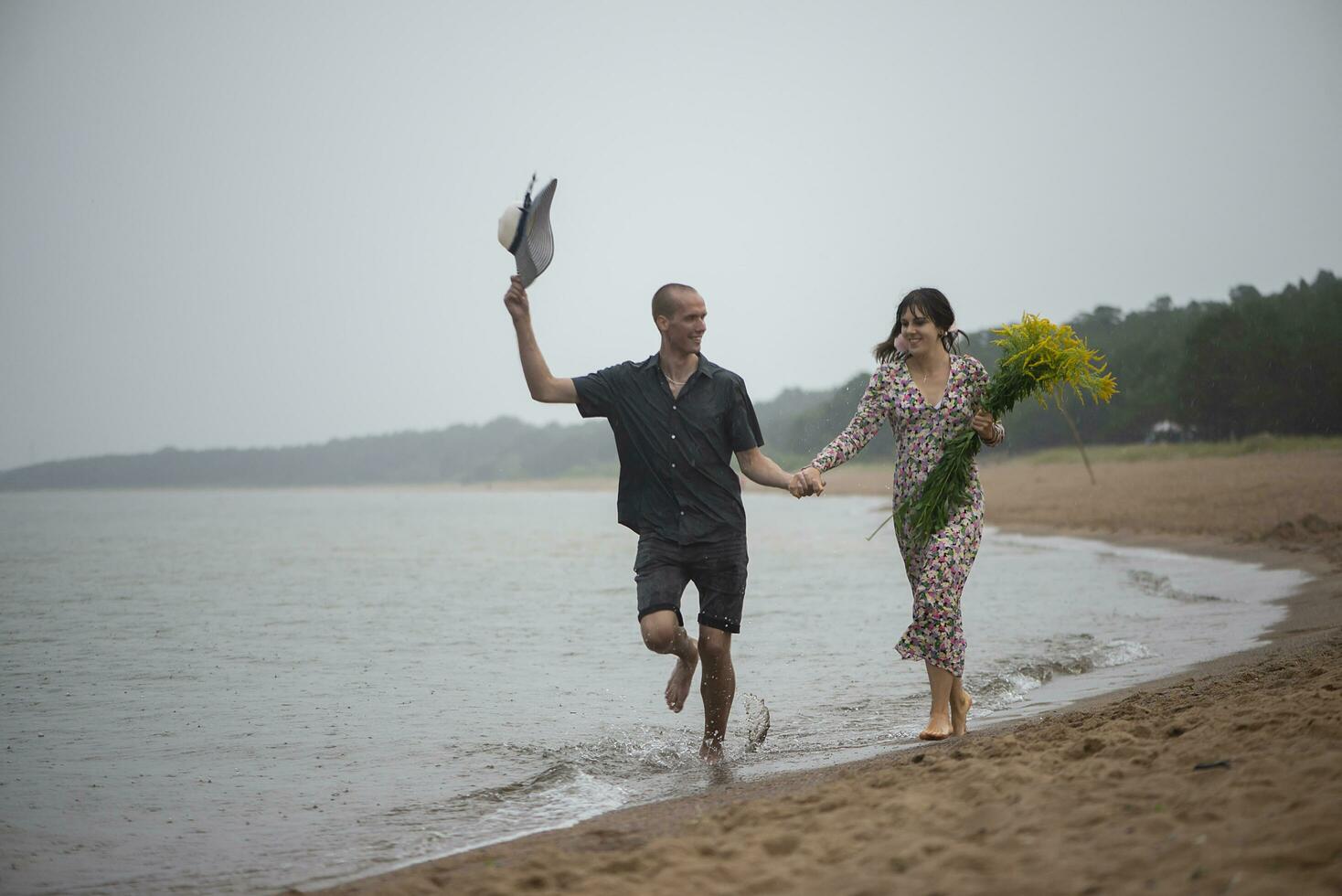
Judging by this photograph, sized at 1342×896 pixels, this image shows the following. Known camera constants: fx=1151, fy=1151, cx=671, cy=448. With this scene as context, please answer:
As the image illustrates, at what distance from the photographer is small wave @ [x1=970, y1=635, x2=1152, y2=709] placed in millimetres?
7645

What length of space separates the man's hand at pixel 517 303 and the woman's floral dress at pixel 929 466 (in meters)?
1.56

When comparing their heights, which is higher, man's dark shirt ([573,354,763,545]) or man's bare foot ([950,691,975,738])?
man's dark shirt ([573,354,763,545])

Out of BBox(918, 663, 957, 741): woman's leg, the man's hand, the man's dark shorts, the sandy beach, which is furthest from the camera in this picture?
BBox(918, 663, 957, 741): woman's leg

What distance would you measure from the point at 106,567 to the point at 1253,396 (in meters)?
35.1

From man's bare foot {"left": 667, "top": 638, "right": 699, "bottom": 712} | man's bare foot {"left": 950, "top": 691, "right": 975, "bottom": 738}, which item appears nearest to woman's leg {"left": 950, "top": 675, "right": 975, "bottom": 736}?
man's bare foot {"left": 950, "top": 691, "right": 975, "bottom": 738}

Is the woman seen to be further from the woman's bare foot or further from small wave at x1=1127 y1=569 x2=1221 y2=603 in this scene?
small wave at x1=1127 y1=569 x2=1221 y2=603

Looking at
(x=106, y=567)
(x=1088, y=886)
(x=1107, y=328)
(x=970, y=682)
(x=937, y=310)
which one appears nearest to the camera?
(x=1088, y=886)

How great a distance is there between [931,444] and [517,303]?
210 centimetres

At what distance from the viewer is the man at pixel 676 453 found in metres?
5.47

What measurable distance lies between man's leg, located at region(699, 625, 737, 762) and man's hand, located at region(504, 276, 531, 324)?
1739mm

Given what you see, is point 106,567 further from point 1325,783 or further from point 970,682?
point 1325,783

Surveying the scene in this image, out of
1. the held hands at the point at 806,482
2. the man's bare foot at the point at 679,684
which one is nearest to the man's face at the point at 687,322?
the held hands at the point at 806,482

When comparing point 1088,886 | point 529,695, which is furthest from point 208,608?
point 1088,886

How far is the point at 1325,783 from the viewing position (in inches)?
127
